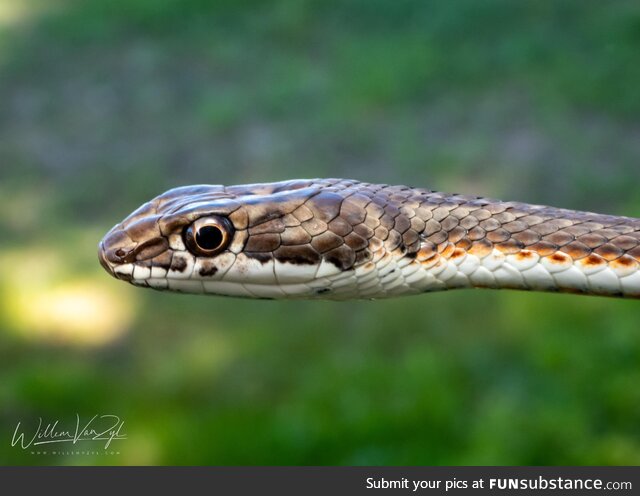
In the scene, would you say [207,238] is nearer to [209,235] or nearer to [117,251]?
[209,235]

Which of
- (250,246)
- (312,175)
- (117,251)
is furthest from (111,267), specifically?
(312,175)

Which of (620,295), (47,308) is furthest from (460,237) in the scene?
(47,308)

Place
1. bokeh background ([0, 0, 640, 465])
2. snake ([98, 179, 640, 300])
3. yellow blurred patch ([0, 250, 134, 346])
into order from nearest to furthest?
snake ([98, 179, 640, 300]) → bokeh background ([0, 0, 640, 465]) → yellow blurred patch ([0, 250, 134, 346])

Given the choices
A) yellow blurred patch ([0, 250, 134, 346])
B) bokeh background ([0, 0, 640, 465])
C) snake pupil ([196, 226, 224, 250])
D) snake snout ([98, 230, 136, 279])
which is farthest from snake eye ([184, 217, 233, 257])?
yellow blurred patch ([0, 250, 134, 346])

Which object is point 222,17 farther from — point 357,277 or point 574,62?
point 357,277

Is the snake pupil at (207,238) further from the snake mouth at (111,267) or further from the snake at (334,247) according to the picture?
the snake mouth at (111,267)

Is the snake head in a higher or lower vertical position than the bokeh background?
lower

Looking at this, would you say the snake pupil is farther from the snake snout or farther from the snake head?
the snake snout
